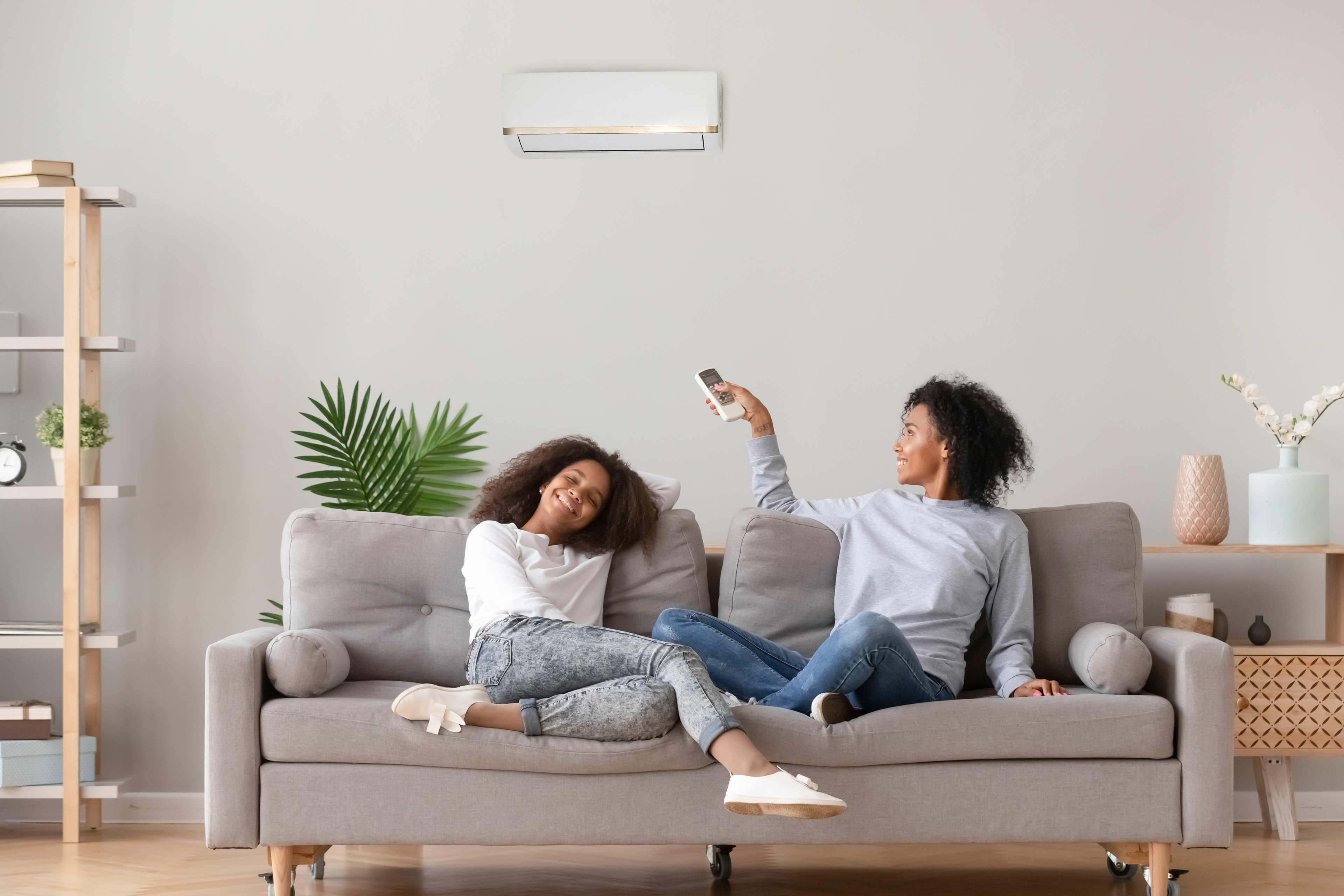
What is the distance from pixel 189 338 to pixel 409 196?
30.7 inches

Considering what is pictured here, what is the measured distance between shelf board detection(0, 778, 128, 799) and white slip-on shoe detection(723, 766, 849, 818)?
6.31ft

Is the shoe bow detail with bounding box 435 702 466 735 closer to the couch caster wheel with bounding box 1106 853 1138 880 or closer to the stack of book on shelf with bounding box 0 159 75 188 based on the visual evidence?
the couch caster wheel with bounding box 1106 853 1138 880

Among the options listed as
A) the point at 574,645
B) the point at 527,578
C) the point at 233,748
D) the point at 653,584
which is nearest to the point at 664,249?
the point at 653,584

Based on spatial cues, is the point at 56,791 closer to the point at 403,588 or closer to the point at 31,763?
the point at 31,763

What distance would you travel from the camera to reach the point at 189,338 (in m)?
3.40

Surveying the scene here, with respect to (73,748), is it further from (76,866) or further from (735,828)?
(735,828)

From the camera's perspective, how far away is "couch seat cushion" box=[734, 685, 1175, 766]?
2207mm

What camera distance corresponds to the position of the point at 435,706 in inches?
85.9

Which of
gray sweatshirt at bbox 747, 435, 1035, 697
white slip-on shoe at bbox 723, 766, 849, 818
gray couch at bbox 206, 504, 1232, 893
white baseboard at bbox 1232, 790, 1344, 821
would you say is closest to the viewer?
white slip-on shoe at bbox 723, 766, 849, 818

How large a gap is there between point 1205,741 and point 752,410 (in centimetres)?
130

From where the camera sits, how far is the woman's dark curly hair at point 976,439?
269 centimetres

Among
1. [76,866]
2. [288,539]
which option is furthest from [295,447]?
[76,866]

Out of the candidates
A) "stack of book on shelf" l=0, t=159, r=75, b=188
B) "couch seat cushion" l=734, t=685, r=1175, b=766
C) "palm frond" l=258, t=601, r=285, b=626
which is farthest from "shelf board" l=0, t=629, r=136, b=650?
"couch seat cushion" l=734, t=685, r=1175, b=766

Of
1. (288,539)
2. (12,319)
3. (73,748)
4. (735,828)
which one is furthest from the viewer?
(12,319)
